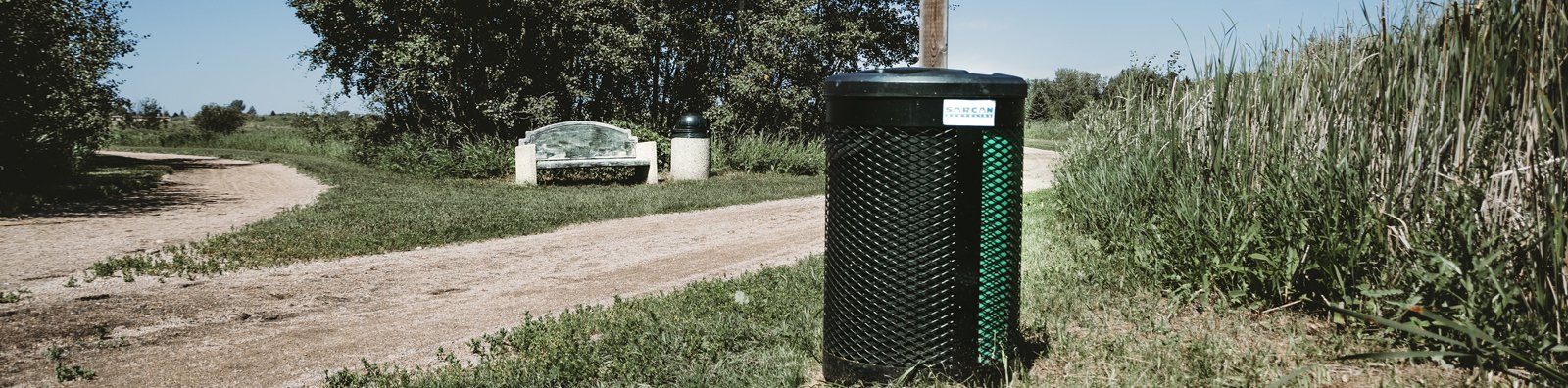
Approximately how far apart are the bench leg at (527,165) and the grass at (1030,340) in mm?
9015

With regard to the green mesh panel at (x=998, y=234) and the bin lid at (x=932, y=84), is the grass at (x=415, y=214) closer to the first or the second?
the bin lid at (x=932, y=84)

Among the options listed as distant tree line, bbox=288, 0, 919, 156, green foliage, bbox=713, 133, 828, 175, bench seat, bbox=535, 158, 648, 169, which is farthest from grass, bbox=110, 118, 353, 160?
bench seat, bbox=535, 158, 648, 169

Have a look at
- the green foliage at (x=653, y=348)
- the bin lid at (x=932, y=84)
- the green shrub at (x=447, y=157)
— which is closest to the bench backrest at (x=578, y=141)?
the green shrub at (x=447, y=157)

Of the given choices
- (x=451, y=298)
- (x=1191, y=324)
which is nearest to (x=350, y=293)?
(x=451, y=298)

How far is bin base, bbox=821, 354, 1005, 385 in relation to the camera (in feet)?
10.5

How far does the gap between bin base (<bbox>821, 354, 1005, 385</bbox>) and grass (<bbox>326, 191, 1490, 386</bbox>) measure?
62 mm

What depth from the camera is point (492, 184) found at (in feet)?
45.4

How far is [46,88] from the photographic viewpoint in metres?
11.0

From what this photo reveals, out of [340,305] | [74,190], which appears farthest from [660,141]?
[340,305]

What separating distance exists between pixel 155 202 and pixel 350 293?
6.85 meters

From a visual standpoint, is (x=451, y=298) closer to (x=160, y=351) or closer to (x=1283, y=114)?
(x=160, y=351)

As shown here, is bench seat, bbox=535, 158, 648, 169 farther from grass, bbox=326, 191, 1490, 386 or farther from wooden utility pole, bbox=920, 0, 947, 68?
wooden utility pole, bbox=920, 0, 947, 68

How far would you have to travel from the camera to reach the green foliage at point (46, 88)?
33.9 ft

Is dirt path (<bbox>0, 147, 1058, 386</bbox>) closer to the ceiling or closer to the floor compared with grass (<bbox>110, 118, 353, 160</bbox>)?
closer to the floor
